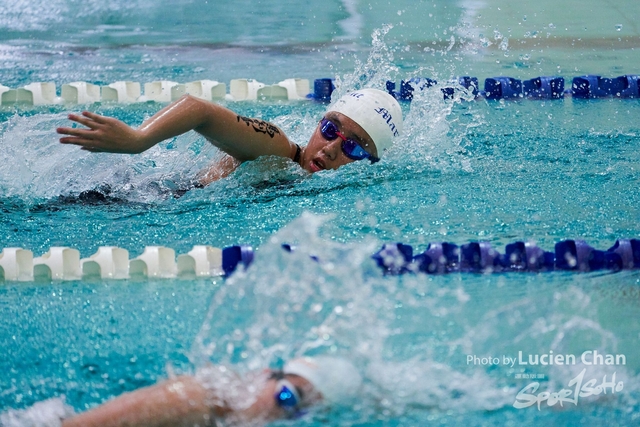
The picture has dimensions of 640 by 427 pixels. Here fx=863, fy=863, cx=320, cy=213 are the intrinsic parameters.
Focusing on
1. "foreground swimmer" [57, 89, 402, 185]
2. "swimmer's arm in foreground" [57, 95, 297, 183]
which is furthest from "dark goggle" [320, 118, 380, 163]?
"swimmer's arm in foreground" [57, 95, 297, 183]

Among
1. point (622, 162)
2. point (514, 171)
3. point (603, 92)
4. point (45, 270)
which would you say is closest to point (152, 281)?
point (45, 270)

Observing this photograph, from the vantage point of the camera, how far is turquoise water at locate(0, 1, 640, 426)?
5.89 feet

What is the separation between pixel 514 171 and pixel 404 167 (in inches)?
16.0

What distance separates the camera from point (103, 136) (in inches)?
91.6

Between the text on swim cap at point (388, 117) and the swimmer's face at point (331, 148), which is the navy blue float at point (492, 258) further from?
the text on swim cap at point (388, 117)

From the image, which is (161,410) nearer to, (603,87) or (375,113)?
(375,113)

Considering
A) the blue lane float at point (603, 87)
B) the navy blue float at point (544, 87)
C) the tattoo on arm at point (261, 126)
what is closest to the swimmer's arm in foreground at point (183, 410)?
the tattoo on arm at point (261, 126)

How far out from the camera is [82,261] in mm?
2455

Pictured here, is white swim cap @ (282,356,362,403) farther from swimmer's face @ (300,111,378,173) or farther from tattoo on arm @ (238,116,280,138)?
swimmer's face @ (300,111,378,173)

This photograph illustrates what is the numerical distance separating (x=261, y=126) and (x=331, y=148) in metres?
0.28

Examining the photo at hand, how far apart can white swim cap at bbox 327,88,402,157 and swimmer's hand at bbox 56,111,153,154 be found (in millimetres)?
889

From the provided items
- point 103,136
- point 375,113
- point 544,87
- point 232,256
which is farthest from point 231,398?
point 544,87

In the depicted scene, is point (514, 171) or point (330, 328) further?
point (514, 171)

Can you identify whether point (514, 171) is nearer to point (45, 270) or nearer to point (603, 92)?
point (603, 92)
